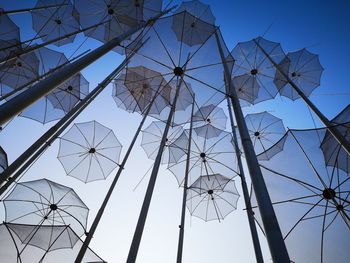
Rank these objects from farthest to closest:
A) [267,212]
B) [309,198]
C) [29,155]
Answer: [309,198] → [29,155] → [267,212]

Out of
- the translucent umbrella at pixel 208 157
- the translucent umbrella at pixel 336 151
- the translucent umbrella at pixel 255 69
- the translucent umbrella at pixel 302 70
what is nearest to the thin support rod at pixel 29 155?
→ the translucent umbrella at pixel 208 157

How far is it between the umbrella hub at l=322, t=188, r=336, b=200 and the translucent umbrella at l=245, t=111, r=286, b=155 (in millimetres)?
10802

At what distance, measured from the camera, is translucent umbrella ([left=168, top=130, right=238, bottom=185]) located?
16.2m

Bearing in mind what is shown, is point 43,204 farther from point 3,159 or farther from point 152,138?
point 152,138

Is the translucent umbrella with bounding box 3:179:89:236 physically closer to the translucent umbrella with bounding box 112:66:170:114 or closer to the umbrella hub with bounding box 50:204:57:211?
the umbrella hub with bounding box 50:204:57:211

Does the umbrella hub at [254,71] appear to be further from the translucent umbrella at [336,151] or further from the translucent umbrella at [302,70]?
the translucent umbrella at [336,151]

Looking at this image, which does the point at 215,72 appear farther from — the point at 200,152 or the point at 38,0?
the point at 38,0

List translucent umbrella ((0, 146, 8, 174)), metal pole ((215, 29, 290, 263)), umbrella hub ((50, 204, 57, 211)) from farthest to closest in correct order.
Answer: umbrella hub ((50, 204, 57, 211)) < translucent umbrella ((0, 146, 8, 174)) < metal pole ((215, 29, 290, 263))

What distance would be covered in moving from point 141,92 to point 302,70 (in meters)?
12.4

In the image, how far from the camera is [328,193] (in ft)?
29.6

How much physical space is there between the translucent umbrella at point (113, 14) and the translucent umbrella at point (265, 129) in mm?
11711

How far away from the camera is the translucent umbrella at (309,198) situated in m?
8.83

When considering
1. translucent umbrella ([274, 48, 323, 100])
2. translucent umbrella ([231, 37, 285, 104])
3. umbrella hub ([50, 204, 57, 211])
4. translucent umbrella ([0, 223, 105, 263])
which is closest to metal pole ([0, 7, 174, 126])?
translucent umbrella ([0, 223, 105, 263])

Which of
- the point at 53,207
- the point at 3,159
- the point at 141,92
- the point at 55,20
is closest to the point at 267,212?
the point at 3,159
